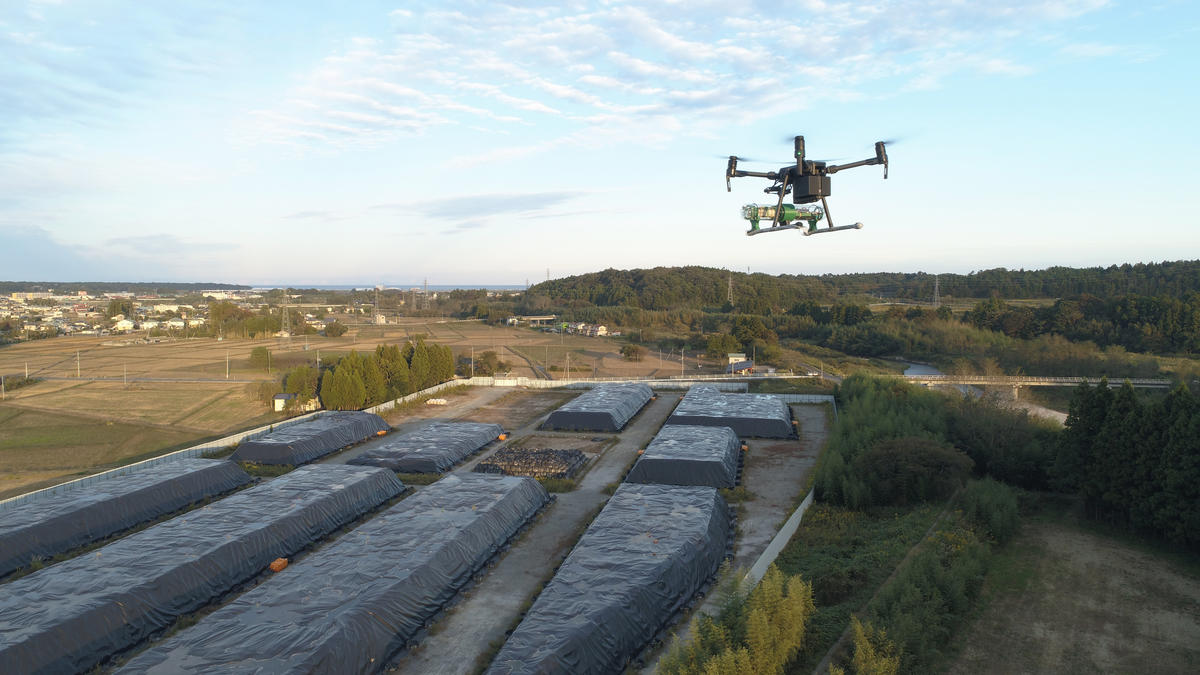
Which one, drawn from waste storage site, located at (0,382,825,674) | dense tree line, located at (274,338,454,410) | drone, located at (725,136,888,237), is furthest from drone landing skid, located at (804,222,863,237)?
dense tree line, located at (274,338,454,410)

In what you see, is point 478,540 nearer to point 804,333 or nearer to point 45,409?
point 45,409

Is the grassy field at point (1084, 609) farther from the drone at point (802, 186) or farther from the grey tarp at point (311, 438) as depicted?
the grey tarp at point (311, 438)

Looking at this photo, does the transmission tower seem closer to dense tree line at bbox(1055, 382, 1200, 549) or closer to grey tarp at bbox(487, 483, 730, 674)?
grey tarp at bbox(487, 483, 730, 674)

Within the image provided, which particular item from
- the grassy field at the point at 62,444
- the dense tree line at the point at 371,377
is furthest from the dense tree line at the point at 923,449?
the grassy field at the point at 62,444

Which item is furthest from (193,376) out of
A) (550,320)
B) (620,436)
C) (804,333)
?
(550,320)

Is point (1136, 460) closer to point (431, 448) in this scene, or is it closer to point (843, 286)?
point (431, 448)

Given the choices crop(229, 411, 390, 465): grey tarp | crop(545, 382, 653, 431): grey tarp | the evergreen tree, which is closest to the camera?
crop(229, 411, 390, 465): grey tarp

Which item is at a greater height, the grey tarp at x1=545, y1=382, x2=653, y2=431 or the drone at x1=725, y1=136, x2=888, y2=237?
the drone at x1=725, y1=136, x2=888, y2=237
